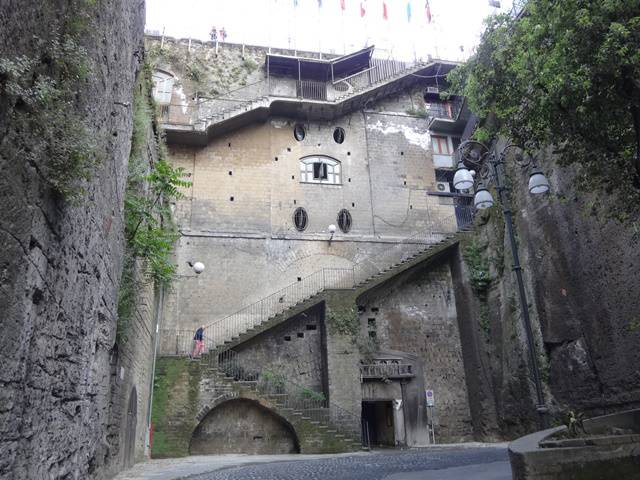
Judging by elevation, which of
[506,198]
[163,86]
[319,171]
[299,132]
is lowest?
[506,198]

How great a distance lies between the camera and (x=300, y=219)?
2022cm

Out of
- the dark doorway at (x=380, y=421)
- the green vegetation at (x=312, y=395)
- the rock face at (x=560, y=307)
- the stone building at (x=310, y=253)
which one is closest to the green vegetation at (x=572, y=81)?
the rock face at (x=560, y=307)

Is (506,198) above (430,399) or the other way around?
above

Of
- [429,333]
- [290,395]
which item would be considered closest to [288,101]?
[429,333]

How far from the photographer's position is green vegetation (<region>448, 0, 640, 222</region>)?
7.29 meters

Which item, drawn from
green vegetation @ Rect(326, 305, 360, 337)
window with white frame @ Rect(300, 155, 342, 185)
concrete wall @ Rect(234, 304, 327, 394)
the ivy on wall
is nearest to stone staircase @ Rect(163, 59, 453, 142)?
window with white frame @ Rect(300, 155, 342, 185)

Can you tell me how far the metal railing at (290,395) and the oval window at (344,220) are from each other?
6569mm

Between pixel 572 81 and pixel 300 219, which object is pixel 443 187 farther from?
pixel 572 81

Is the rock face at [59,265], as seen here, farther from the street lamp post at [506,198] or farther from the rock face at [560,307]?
the rock face at [560,307]

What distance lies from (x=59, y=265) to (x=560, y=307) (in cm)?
1386

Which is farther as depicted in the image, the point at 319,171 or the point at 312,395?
the point at 319,171

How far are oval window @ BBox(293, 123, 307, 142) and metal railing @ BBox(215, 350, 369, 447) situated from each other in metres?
9.47

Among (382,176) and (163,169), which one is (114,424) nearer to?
(163,169)

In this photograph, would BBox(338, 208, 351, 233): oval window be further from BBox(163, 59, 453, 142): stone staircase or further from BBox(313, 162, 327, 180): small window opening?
BBox(163, 59, 453, 142): stone staircase
